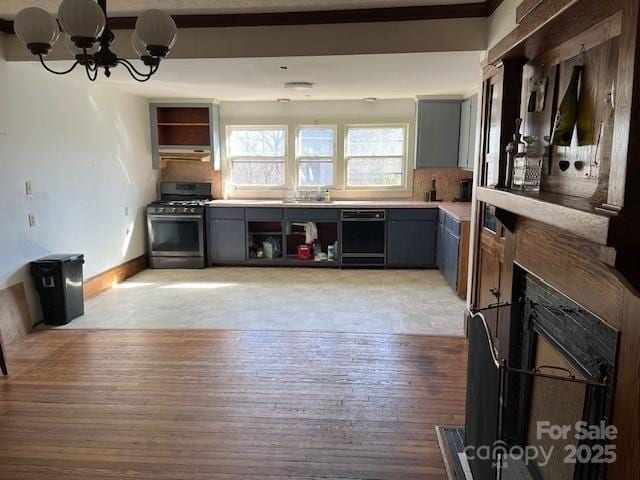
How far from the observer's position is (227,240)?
6273mm

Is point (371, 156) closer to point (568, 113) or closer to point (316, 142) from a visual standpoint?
point (316, 142)

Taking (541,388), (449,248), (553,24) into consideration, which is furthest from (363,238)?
(553,24)

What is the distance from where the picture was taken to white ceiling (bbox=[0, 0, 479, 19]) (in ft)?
10.2

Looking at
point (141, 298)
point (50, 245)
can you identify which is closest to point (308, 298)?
point (141, 298)

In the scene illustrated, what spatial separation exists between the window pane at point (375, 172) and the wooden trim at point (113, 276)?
313 cm

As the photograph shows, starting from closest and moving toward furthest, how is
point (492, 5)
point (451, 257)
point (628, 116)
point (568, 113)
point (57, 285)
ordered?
point (628, 116) → point (568, 113) → point (492, 5) → point (57, 285) → point (451, 257)

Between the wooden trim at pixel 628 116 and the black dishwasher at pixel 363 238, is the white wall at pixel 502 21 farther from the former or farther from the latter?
the black dishwasher at pixel 363 238

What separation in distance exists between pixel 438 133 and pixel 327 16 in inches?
120

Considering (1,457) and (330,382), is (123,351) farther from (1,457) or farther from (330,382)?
(330,382)

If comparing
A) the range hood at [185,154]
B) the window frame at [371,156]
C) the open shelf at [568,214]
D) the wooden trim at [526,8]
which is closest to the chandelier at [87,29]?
the wooden trim at [526,8]

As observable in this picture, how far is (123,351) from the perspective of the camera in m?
3.50

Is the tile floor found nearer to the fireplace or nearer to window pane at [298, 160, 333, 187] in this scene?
window pane at [298, 160, 333, 187]

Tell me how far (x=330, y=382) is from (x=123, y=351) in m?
1.67

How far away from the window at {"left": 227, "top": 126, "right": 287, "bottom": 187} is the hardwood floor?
3.41 meters
